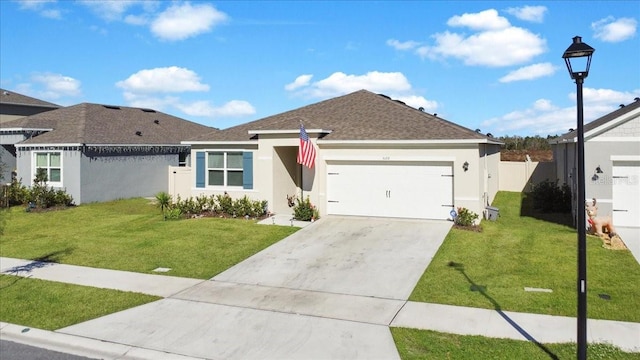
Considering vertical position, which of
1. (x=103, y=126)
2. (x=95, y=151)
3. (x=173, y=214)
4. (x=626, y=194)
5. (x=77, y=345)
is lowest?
(x=77, y=345)

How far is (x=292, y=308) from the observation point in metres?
9.47

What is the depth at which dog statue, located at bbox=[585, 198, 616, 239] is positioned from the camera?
45.4 ft

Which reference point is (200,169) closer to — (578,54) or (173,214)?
(173,214)

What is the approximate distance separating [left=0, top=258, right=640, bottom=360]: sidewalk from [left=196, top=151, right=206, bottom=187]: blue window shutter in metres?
10.3

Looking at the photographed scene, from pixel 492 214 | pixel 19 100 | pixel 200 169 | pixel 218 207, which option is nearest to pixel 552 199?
pixel 492 214

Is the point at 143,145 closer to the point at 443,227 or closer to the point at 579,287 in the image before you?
the point at 443,227

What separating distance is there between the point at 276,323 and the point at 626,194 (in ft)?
43.5

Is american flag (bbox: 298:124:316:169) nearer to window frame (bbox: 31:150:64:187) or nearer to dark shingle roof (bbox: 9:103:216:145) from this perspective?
dark shingle roof (bbox: 9:103:216:145)

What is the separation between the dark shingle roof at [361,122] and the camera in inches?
693

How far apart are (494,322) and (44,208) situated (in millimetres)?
20977

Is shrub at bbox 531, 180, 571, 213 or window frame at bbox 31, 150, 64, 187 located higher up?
window frame at bbox 31, 150, 64, 187

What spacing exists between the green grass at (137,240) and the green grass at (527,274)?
5560 millimetres

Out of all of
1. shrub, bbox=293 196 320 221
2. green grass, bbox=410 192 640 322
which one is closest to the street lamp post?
green grass, bbox=410 192 640 322

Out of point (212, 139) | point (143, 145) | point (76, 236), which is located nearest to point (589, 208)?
point (212, 139)
